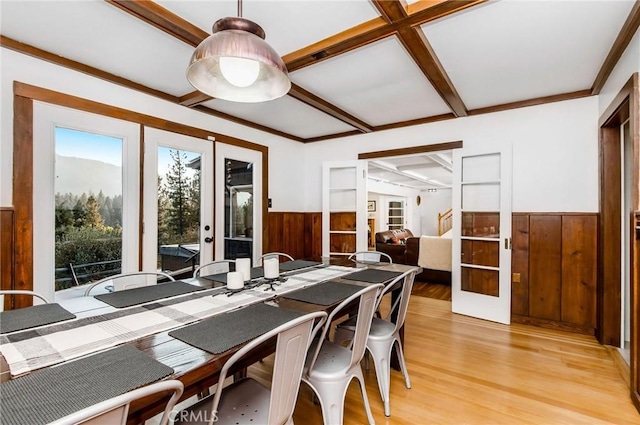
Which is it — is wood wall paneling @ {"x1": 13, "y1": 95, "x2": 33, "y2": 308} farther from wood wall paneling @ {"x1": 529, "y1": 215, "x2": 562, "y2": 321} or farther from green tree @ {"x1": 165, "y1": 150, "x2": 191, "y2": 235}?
wood wall paneling @ {"x1": 529, "y1": 215, "x2": 562, "y2": 321}

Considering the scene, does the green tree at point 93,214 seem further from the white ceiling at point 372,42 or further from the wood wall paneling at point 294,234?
the wood wall paneling at point 294,234

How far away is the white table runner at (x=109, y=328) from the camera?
944 mm

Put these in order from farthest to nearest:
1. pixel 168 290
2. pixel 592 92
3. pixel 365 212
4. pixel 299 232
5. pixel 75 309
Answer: pixel 299 232 → pixel 365 212 → pixel 592 92 → pixel 168 290 → pixel 75 309

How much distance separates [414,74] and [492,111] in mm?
1391

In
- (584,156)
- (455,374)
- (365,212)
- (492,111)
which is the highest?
(492,111)

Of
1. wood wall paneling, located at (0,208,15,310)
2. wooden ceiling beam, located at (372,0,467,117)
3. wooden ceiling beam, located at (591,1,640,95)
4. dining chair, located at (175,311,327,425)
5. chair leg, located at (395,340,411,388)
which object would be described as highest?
wooden ceiling beam, located at (591,1,640,95)

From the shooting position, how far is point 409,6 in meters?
1.77

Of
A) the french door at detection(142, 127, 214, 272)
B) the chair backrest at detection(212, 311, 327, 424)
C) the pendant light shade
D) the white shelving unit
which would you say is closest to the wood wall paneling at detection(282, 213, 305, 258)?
the white shelving unit

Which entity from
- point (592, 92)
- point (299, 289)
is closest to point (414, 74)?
point (592, 92)

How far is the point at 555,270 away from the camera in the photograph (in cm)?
315

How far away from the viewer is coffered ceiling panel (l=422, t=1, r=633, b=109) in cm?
181

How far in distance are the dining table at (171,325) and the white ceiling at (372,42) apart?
63.4 inches

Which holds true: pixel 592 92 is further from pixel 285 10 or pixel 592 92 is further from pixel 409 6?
pixel 285 10

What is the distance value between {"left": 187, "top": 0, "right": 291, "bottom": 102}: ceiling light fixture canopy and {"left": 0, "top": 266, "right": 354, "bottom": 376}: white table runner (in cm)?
109
